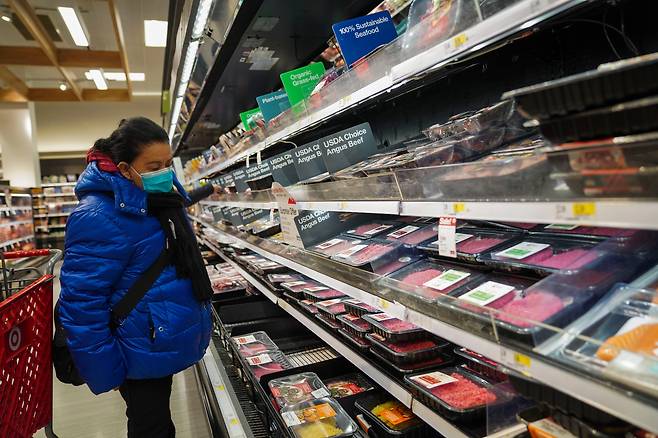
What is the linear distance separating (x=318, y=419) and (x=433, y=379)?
50 cm

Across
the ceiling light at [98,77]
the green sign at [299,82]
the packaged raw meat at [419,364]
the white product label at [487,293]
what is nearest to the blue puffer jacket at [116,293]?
the packaged raw meat at [419,364]

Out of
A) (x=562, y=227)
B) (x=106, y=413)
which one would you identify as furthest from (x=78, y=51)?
(x=562, y=227)

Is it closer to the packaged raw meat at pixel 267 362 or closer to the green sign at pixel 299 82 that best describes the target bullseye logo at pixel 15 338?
the packaged raw meat at pixel 267 362

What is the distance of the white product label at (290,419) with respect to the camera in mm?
1717

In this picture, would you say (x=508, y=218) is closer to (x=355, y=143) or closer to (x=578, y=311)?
(x=578, y=311)

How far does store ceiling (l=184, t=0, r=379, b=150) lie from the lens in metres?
2.52

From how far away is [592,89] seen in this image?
2.50 ft

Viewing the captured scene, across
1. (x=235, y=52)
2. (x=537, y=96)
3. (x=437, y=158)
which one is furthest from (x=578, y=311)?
(x=235, y=52)

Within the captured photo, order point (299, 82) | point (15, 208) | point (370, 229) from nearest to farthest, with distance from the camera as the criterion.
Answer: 1. point (370, 229)
2. point (299, 82)
3. point (15, 208)

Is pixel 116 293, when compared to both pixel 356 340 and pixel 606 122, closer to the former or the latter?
pixel 356 340

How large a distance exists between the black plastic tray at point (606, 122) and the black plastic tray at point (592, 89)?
16 millimetres

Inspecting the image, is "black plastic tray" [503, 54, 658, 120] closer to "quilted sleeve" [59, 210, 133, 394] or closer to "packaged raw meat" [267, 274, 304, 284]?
"quilted sleeve" [59, 210, 133, 394]

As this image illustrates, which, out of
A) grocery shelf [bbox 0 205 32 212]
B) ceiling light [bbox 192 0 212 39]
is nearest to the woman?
ceiling light [bbox 192 0 212 39]

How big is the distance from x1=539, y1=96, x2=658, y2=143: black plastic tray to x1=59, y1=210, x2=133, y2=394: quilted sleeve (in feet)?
5.04
